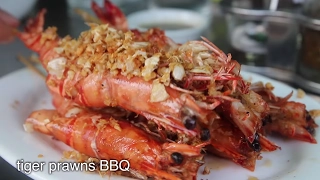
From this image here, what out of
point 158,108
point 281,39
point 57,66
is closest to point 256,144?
point 158,108

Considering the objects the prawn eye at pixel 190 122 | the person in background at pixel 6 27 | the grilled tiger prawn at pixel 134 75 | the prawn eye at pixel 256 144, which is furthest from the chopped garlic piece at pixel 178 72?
the person in background at pixel 6 27

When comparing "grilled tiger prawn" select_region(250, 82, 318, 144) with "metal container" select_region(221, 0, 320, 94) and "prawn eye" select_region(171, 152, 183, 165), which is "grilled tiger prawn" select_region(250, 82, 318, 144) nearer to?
"prawn eye" select_region(171, 152, 183, 165)

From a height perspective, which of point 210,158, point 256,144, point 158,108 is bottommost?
point 210,158

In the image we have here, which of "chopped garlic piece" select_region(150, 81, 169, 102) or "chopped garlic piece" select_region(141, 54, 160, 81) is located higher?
"chopped garlic piece" select_region(141, 54, 160, 81)

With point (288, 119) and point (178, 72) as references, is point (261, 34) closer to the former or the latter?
point (288, 119)

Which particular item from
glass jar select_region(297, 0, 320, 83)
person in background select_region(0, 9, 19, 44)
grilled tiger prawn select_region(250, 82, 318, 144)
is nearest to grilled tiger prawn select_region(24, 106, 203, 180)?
grilled tiger prawn select_region(250, 82, 318, 144)

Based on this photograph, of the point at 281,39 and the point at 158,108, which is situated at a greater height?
the point at 158,108

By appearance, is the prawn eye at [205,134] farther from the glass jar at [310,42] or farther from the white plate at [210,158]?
the glass jar at [310,42]
